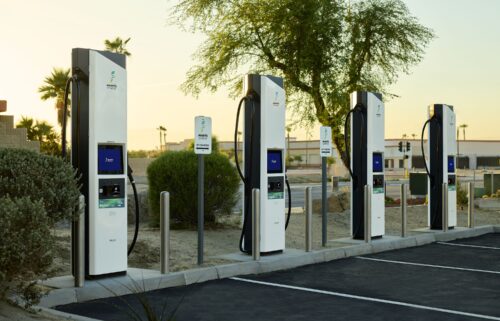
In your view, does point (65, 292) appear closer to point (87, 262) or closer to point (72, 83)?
point (87, 262)

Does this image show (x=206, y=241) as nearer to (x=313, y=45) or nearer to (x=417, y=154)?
(x=313, y=45)

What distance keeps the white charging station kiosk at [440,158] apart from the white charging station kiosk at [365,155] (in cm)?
261

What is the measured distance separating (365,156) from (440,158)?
3091 millimetres

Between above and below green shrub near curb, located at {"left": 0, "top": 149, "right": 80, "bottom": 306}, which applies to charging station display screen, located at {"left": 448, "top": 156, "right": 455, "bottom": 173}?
above

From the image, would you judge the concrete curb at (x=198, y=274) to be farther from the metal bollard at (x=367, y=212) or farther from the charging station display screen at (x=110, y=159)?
the charging station display screen at (x=110, y=159)

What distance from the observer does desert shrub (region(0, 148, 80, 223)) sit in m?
7.06

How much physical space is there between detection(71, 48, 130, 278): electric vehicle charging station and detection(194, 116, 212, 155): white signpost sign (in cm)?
134

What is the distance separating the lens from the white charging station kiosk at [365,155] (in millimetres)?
14422

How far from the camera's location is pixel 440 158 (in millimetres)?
16797

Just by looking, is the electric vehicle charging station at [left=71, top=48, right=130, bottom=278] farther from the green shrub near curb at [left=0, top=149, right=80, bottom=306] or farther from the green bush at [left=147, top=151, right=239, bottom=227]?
the green bush at [left=147, top=151, right=239, bottom=227]

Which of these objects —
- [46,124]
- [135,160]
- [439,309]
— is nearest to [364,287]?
[439,309]

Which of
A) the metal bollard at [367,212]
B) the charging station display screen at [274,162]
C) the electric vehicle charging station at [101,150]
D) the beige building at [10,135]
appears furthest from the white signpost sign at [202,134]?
the beige building at [10,135]

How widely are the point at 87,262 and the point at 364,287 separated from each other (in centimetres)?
351

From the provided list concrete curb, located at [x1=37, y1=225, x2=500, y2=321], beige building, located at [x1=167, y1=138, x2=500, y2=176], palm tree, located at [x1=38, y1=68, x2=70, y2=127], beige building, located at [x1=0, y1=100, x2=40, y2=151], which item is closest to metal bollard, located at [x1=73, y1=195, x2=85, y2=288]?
concrete curb, located at [x1=37, y1=225, x2=500, y2=321]
